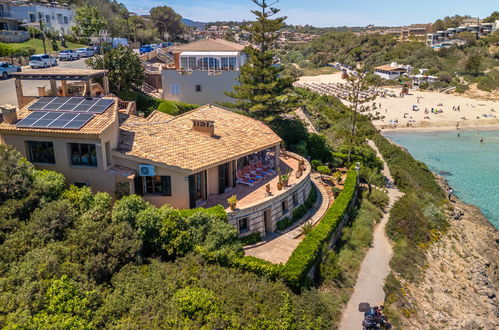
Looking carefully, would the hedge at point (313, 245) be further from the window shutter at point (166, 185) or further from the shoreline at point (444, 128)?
the shoreline at point (444, 128)

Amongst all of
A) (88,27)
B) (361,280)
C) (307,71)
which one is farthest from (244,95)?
(307,71)

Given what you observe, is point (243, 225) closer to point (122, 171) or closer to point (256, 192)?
point (256, 192)

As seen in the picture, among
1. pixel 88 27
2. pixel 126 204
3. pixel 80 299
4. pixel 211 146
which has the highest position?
pixel 88 27

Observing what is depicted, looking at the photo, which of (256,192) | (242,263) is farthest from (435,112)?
(242,263)

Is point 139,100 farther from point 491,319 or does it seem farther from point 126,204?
point 491,319

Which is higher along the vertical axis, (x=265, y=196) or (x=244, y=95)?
(x=244, y=95)
